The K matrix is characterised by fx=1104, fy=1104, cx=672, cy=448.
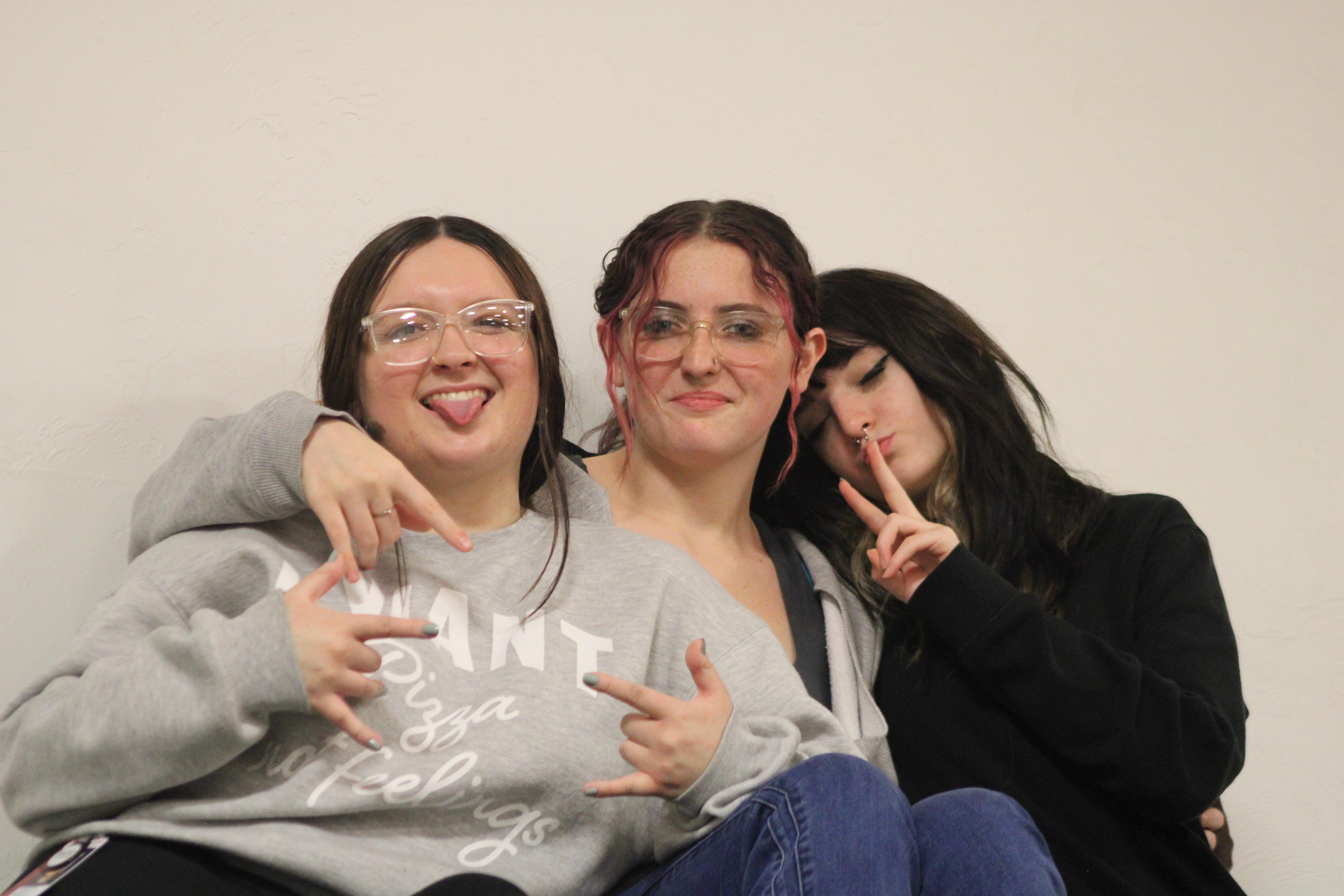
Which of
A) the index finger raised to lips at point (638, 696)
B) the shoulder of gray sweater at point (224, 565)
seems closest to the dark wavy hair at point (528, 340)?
the shoulder of gray sweater at point (224, 565)

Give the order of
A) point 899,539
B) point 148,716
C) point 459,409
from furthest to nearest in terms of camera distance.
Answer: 1. point 899,539
2. point 459,409
3. point 148,716

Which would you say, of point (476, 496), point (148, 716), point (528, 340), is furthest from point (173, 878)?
point (528, 340)

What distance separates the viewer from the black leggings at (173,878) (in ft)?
2.98

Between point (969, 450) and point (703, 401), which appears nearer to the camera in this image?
point (703, 401)

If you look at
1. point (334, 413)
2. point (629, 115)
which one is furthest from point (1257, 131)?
point (334, 413)

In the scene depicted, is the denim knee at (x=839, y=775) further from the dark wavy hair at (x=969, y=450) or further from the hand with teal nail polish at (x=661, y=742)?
the dark wavy hair at (x=969, y=450)

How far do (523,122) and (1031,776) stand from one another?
1.16 m

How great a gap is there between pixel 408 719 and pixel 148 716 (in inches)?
9.7

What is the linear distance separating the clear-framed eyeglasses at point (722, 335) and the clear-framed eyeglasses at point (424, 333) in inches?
9.3

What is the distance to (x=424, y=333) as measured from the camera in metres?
1.20

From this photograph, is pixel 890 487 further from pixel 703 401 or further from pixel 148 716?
pixel 148 716

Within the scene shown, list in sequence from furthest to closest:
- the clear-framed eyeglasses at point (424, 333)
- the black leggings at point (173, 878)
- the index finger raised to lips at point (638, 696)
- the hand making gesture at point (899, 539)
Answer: the hand making gesture at point (899, 539) → the clear-framed eyeglasses at point (424, 333) → the index finger raised to lips at point (638, 696) → the black leggings at point (173, 878)

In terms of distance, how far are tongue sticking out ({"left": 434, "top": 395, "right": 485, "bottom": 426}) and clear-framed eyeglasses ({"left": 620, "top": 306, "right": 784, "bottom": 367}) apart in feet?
0.90

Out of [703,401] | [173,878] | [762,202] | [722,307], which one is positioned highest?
[762,202]
